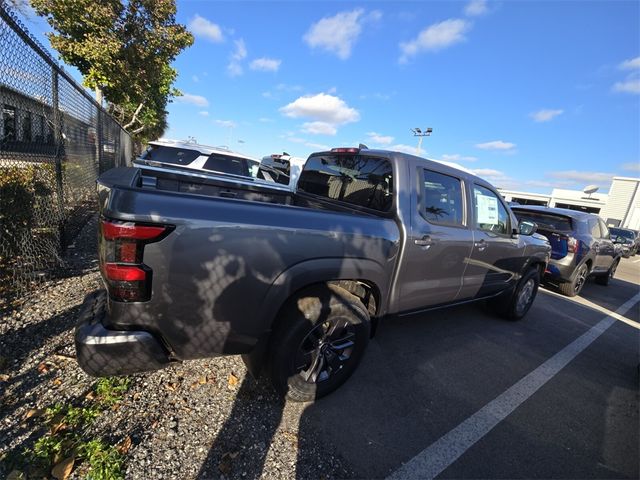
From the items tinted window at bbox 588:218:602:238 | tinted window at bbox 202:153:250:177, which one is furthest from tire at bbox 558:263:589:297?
tinted window at bbox 202:153:250:177

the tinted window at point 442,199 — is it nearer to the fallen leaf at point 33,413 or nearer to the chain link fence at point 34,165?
the fallen leaf at point 33,413

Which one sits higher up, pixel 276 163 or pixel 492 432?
pixel 276 163

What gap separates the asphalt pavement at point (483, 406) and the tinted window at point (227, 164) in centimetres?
477

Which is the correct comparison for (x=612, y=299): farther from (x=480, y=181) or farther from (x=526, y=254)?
(x=480, y=181)

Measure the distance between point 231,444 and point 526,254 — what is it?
14.7 feet

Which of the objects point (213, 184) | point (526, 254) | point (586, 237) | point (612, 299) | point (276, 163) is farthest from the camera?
point (276, 163)

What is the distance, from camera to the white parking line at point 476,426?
220cm

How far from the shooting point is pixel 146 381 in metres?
2.61

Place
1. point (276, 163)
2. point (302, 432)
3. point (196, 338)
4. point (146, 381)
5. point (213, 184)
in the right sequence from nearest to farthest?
point (196, 338) < point (302, 432) < point (146, 381) < point (213, 184) < point (276, 163)

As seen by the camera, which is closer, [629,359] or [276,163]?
[629,359]

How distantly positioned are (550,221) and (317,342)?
654 cm

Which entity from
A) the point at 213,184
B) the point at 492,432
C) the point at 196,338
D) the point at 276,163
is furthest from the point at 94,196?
the point at 276,163

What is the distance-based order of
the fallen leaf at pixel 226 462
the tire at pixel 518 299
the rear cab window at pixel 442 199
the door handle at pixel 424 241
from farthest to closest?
1. the tire at pixel 518 299
2. the rear cab window at pixel 442 199
3. the door handle at pixel 424 241
4. the fallen leaf at pixel 226 462

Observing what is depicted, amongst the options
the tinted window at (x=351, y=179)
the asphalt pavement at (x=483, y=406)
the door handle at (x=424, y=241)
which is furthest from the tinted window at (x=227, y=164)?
the door handle at (x=424, y=241)
